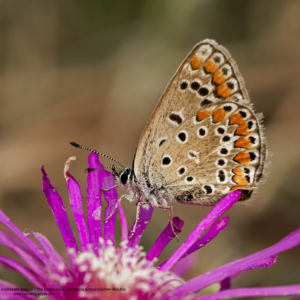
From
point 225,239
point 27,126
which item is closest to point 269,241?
point 225,239

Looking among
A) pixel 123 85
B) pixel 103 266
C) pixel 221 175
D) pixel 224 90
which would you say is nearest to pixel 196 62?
pixel 224 90

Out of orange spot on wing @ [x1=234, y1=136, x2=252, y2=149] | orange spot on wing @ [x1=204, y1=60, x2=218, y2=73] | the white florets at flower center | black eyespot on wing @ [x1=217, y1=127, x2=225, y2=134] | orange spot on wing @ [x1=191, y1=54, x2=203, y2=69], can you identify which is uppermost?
orange spot on wing @ [x1=191, y1=54, x2=203, y2=69]

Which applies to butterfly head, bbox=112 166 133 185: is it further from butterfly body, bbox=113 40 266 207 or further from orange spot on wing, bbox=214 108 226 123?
orange spot on wing, bbox=214 108 226 123

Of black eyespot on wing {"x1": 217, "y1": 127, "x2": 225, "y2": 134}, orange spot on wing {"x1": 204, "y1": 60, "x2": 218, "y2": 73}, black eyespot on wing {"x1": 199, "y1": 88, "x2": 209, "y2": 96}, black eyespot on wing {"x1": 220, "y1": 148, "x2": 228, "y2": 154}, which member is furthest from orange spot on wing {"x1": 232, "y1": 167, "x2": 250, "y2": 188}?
orange spot on wing {"x1": 204, "y1": 60, "x2": 218, "y2": 73}

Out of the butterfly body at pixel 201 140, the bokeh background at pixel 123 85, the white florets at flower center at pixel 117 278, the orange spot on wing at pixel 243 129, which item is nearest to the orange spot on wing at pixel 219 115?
the butterfly body at pixel 201 140

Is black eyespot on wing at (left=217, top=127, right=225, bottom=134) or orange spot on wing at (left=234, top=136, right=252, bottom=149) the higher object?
black eyespot on wing at (left=217, top=127, right=225, bottom=134)

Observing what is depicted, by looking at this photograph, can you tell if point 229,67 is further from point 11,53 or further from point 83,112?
point 11,53
